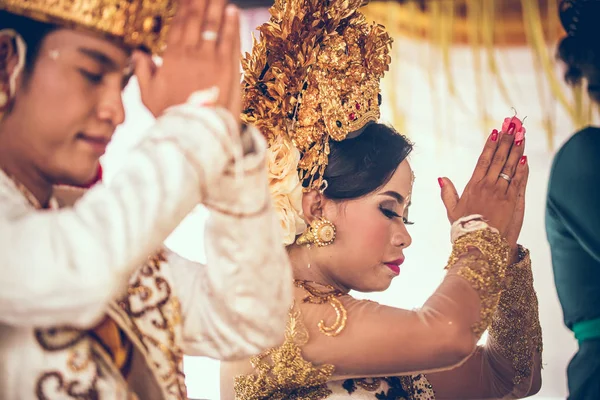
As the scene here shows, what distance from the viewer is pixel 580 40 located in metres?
1.89

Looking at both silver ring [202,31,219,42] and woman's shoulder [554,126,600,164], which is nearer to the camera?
silver ring [202,31,219,42]

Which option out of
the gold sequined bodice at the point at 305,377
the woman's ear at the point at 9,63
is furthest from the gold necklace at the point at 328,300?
the woman's ear at the point at 9,63

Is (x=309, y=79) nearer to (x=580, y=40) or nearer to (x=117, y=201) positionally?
(x=580, y=40)

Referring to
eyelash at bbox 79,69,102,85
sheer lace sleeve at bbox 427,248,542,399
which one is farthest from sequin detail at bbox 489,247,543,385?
eyelash at bbox 79,69,102,85

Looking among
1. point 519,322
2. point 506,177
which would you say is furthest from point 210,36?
point 519,322

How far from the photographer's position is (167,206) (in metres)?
1.11

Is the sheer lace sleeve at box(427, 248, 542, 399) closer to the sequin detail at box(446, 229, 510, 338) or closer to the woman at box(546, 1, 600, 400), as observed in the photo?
the sequin detail at box(446, 229, 510, 338)

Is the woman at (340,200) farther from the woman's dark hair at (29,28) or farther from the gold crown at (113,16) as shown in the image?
the woman's dark hair at (29,28)

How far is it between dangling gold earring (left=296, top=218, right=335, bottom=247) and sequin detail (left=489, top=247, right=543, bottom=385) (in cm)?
57

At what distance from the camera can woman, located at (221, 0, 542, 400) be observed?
6.50 feet

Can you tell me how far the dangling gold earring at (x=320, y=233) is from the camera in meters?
2.10

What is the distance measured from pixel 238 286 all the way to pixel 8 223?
380 millimetres

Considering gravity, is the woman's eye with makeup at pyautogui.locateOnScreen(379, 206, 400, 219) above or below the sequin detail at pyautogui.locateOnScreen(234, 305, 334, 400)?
above

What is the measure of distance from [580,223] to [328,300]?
0.67 metres
